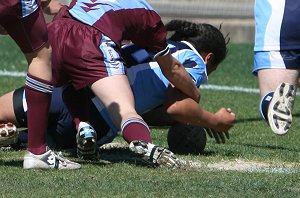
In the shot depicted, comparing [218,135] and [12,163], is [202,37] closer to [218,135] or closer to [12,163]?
[218,135]

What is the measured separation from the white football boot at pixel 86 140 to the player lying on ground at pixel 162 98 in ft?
0.86

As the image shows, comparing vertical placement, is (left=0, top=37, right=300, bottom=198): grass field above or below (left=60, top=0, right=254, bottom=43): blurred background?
above

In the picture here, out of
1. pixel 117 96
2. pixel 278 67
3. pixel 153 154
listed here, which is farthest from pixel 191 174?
pixel 278 67

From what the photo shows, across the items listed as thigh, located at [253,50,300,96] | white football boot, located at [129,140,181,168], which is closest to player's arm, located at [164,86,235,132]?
thigh, located at [253,50,300,96]

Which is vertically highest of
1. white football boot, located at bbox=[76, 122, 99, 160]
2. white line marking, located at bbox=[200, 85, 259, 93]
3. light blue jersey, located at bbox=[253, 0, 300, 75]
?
light blue jersey, located at bbox=[253, 0, 300, 75]

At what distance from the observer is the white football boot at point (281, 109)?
6.58 metres

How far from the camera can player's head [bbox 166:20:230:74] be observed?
7.39m

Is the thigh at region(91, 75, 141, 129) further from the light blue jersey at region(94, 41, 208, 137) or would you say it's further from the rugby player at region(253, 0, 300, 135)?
the rugby player at region(253, 0, 300, 135)

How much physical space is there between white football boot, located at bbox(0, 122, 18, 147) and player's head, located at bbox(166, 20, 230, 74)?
1.39 metres

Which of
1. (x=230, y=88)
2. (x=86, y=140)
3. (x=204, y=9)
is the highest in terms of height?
(x=86, y=140)

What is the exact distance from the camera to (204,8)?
1681 cm

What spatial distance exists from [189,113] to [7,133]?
1.31 meters

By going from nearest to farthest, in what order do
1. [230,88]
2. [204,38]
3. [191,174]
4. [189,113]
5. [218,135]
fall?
[191,174], [189,113], [218,135], [204,38], [230,88]

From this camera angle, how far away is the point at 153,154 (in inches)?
245
